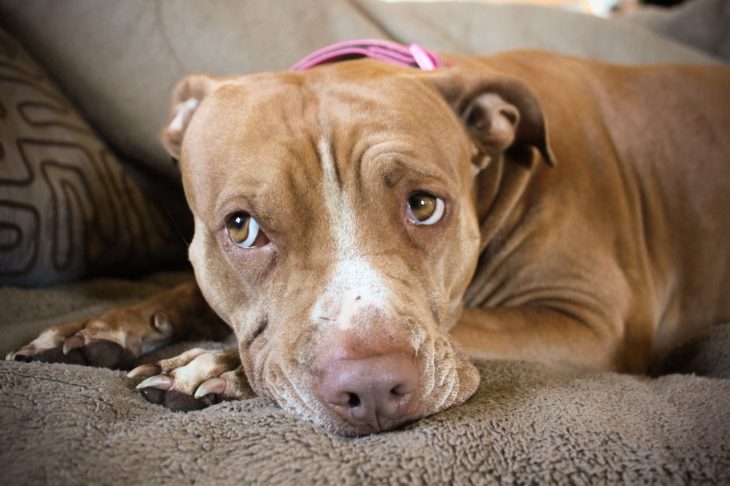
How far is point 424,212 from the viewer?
181 cm

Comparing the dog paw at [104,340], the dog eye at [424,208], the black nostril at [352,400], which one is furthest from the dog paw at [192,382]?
the dog eye at [424,208]

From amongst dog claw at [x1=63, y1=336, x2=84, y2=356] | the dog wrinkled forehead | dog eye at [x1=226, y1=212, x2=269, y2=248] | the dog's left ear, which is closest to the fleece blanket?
dog claw at [x1=63, y1=336, x2=84, y2=356]

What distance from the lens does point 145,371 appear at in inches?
68.2

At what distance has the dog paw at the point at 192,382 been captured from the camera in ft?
5.38

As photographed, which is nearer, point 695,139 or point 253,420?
point 253,420

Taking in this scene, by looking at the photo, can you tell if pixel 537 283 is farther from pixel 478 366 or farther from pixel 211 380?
pixel 211 380

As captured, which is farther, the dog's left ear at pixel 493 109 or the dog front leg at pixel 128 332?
the dog's left ear at pixel 493 109

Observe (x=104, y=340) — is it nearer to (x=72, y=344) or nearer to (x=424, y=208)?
(x=72, y=344)

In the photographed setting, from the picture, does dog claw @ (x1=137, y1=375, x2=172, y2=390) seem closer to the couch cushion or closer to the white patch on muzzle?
the white patch on muzzle

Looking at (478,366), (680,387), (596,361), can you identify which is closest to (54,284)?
(478,366)

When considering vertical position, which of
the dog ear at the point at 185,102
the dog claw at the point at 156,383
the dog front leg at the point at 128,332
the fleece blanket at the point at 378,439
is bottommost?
the dog front leg at the point at 128,332

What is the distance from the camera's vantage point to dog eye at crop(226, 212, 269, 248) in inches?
68.8

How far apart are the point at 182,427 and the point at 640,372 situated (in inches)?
65.3

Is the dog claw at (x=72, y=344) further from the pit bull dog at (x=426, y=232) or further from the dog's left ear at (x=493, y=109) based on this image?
the dog's left ear at (x=493, y=109)
